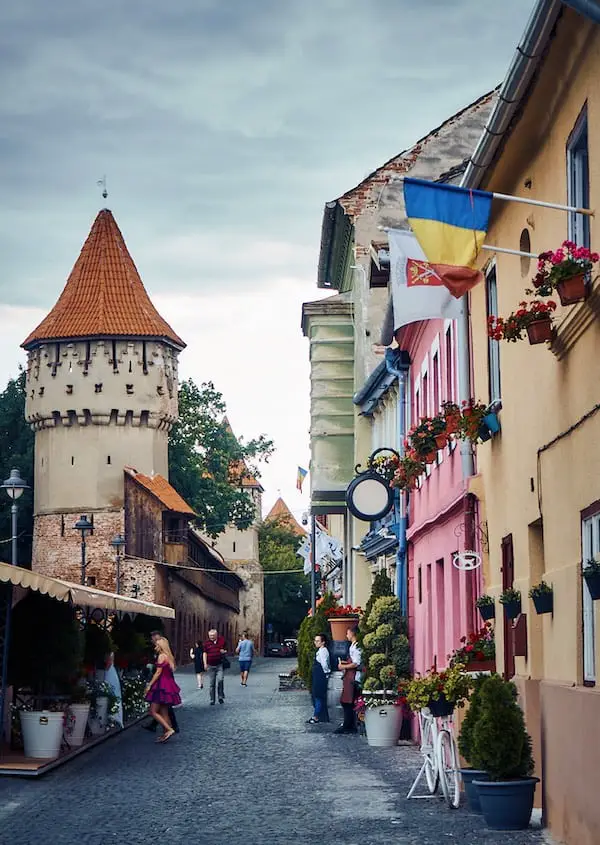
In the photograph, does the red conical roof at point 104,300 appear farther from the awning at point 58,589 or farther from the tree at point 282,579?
the awning at point 58,589

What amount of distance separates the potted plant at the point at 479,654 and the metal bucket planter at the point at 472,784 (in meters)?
2.07

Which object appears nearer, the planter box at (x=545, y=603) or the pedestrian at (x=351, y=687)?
the planter box at (x=545, y=603)

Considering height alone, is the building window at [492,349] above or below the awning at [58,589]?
above

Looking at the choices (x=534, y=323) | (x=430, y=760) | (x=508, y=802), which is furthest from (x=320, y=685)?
(x=534, y=323)

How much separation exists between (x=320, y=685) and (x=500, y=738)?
16.5 m

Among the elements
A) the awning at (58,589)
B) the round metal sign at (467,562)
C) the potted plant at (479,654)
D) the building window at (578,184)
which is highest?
the building window at (578,184)

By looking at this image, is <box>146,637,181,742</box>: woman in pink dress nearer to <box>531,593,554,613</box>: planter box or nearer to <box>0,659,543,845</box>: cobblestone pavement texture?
<box>0,659,543,845</box>: cobblestone pavement texture

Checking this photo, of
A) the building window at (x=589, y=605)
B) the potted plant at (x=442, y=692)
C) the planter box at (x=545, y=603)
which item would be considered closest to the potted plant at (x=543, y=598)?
the planter box at (x=545, y=603)

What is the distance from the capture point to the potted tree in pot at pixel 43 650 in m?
20.6

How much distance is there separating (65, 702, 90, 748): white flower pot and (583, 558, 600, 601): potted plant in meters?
13.1

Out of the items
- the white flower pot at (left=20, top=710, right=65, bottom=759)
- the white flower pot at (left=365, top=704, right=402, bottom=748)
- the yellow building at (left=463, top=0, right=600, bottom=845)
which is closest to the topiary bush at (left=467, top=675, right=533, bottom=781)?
the yellow building at (left=463, top=0, right=600, bottom=845)

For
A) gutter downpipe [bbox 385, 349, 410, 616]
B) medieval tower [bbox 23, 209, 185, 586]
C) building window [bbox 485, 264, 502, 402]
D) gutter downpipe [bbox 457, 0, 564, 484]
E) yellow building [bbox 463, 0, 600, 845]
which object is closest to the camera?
gutter downpipe [bbox 457, 0, 564, 484]

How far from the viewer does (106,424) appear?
235ft

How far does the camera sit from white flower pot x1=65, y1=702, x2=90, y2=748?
21.7 m
